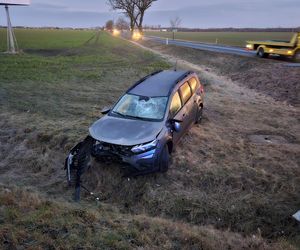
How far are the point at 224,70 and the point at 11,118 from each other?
18.4 meters

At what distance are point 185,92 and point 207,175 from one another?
2973 mm

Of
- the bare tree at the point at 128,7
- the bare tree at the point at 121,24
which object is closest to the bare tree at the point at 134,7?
the bare tree at the point at 128,7

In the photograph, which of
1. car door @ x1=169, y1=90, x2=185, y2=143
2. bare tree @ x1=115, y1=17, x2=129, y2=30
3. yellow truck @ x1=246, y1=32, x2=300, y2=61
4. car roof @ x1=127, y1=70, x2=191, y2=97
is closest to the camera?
car door @ x1=169, y1=90, x2=185, y2=143

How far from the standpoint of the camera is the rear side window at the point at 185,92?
32.4 ft

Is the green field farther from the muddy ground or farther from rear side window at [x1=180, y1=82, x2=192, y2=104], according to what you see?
rear side window at [x1=180, y1=82, x2=192, y2=104]

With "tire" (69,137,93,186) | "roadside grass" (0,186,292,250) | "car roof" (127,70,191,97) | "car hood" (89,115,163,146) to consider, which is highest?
"car roof" (127,70,191,97)

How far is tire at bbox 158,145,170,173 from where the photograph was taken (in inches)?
307

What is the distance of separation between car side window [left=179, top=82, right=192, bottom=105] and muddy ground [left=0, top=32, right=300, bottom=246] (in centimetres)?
108

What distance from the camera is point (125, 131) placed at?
7887 mm

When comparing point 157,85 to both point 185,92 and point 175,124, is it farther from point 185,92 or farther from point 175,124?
point 175,124

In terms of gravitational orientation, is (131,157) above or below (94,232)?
above

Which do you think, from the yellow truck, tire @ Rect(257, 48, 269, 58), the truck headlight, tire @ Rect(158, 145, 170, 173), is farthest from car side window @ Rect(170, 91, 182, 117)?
tire @ Rect(257, 48, 269, 58)

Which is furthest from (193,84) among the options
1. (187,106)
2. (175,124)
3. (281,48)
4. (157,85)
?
(281,48)

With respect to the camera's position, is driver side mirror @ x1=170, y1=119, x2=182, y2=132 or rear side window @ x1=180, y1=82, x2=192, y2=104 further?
rear side window @ x1=180, y1=82, x2=192, y2=104
